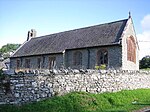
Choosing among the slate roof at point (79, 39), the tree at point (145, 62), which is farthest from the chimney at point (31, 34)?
the tree at point (145, 62)

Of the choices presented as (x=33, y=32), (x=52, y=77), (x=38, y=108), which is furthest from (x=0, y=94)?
(x=33, y=32)

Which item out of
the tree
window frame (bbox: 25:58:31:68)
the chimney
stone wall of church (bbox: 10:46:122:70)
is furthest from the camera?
the tree

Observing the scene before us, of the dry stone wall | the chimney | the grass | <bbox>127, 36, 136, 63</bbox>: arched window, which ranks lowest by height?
the grass

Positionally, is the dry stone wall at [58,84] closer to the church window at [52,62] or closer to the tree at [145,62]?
the church window at [52,62]

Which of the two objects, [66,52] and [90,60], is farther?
[66,52]

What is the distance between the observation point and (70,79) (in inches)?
553

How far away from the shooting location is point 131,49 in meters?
29.0

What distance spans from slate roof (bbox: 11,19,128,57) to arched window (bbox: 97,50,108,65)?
3.65ft

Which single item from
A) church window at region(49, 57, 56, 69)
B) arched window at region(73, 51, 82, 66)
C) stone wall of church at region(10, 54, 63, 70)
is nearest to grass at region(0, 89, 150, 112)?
arched window at region(73, 51, 82, 66)

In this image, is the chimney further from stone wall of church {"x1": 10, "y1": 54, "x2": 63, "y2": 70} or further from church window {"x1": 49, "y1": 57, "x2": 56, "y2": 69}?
church window {"x1": 49, "y1": 57, "x2": 56, "y2": 69}

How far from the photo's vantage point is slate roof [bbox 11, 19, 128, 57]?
1100 inches

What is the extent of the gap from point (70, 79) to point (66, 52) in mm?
16734

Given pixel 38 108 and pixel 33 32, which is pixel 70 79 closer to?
pixel 38 108

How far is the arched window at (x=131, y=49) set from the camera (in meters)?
28.0
